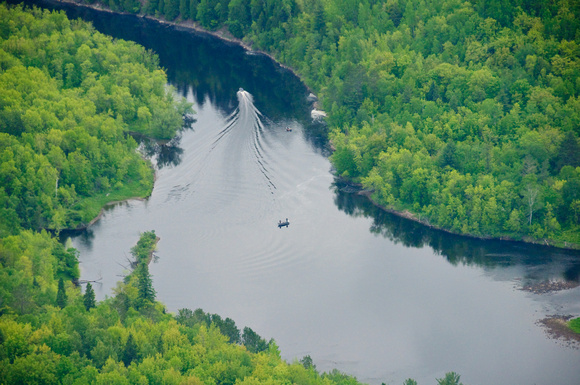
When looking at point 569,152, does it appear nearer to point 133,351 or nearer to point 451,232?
point 451,232

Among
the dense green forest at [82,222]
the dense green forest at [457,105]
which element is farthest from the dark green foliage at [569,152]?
the dense green forest at [82,222]

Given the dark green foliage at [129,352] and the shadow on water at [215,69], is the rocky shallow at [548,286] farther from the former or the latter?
the dark green foliage at [129,352]

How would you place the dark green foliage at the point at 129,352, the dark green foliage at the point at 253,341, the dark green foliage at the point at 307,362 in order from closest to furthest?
the dark green foliage at the point at 129,352 → the dark green foliage at the point at 307,362 → the dark green foliage at the point at 253,341

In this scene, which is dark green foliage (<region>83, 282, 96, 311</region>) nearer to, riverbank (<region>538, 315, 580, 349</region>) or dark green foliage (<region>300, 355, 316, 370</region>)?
dark green foliage (<region>300, 355, 316, 370</region>)

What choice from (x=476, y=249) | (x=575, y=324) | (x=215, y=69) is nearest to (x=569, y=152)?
(x=476, y=249)

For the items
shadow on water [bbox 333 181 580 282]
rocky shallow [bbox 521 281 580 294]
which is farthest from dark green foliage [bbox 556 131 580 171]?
rocky shallow [bbox 521 281 580 294]

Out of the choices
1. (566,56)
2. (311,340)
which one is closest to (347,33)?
(566,56)

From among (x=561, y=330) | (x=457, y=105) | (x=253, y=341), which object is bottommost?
(x=253, y=341)
